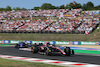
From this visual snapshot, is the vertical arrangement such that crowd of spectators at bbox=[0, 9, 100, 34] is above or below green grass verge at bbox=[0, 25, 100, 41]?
above

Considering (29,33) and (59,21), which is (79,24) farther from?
(29,33)

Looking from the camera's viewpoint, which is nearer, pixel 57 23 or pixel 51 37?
pixel 51 37

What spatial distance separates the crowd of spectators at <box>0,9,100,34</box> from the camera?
41.7 m

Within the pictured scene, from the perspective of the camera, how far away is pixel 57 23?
4556 cm

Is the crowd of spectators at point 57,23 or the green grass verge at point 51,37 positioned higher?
the crowd of spectators at point 57,23

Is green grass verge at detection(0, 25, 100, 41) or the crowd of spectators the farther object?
the crowd of spectators

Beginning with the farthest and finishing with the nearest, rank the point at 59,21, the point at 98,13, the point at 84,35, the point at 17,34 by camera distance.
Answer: the point at 98,13 → the point at 59,21 → the point at 17,34 → the point at 84,35

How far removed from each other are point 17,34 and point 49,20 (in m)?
10.4

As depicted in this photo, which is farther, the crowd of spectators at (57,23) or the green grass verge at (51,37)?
the crowd of spectators at (57,23)

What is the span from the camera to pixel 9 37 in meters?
41.0

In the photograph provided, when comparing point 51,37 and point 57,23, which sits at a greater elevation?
point 57,23

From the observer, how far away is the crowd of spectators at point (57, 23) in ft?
137

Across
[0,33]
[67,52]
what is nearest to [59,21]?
[0,33]

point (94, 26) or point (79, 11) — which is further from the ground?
point (79, 11)
